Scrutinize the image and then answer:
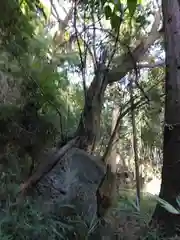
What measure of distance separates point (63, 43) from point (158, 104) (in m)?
1.37

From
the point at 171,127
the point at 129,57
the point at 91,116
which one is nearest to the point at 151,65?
the point at 129,57

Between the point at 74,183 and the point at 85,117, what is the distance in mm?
583

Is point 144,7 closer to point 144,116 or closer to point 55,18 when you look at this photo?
point 144,116

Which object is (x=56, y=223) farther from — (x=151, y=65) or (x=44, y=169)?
(x=151, y=65)

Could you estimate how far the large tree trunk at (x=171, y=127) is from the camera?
1.69 m

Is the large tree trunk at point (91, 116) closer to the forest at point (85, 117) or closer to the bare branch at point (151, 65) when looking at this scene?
the forest at point (85, 117)

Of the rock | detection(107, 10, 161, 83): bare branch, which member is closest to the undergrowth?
the rock

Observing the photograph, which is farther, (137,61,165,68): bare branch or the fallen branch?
(137,61,165,68): bare branch

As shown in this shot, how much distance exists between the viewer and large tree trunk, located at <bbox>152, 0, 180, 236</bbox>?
5.55 feet

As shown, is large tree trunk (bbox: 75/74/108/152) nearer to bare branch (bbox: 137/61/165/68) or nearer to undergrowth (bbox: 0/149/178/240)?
bare branch (bbox: 137/61/165/68)

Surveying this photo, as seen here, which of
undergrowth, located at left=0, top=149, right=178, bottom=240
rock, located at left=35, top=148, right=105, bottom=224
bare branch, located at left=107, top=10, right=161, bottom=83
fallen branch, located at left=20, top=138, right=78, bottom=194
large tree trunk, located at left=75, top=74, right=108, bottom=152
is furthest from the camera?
bare branch, located at left=107, top=10, right=161, bottom=83

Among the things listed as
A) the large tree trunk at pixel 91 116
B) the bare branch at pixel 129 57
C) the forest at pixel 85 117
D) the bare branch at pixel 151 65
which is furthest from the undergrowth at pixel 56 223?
the bare branch at pixel 151 65

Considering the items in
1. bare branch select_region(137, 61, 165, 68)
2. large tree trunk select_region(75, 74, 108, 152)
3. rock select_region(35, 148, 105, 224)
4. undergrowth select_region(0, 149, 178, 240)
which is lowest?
undergrowth select_region(0, 149, 178, 240)

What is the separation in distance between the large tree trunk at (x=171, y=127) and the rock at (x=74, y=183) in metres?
0.49
